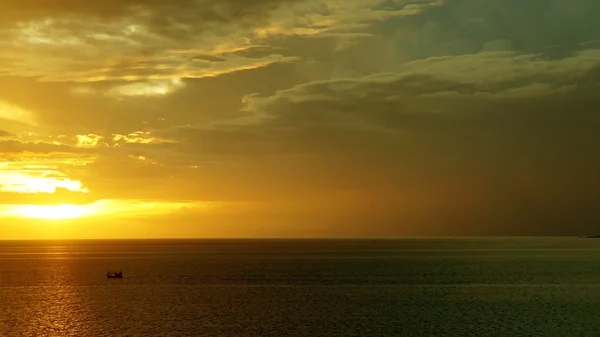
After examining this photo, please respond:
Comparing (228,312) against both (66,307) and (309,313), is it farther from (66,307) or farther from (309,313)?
(66,307)

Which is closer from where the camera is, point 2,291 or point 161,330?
point 161,330

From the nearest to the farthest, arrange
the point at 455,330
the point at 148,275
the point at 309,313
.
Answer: the point at 455,330, the point at 309,313, the point at 148,275

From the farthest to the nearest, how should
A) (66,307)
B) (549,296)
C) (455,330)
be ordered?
(549,296), (66,307), (455,330)

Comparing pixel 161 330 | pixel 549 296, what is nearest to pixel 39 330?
pixel 161 330

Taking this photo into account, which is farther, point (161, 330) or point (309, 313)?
point (309, 313)

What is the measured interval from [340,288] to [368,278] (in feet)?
85.0

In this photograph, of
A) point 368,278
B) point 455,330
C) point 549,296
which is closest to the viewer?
point 455,330

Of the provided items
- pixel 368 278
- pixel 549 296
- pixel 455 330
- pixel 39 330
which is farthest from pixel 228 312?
pixel 368 278

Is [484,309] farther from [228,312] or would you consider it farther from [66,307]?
[66,307]

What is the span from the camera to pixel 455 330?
232ft

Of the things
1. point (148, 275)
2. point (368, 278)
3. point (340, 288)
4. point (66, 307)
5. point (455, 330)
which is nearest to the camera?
point (455, 330)

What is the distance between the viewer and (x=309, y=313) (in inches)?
3302

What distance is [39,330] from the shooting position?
72938mm

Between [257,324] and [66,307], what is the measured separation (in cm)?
3335
